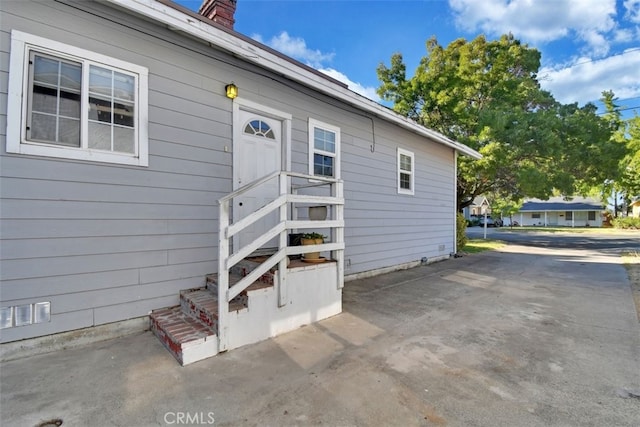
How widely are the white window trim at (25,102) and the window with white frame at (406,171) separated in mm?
5570

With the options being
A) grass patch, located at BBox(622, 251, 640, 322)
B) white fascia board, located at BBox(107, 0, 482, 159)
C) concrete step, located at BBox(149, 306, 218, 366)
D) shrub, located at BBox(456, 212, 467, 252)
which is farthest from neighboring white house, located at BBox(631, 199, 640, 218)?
concrete step, located at BBox(149, 306, 218, 366)

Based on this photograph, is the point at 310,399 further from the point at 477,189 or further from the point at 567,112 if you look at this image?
the point at 567,112

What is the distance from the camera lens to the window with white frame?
7.21 meters

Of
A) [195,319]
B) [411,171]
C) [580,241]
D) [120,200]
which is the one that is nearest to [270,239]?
[195,319]

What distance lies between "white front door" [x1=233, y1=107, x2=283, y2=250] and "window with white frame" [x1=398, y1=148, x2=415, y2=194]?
3.58m

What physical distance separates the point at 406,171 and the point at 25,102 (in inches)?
270

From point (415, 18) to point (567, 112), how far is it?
7.77 m

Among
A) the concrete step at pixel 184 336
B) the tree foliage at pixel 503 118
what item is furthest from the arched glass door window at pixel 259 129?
the tree foliage at pixel 503 118

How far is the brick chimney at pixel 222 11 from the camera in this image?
17.4 feet

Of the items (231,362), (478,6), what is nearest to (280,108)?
(231,362)

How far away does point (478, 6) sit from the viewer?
9.30 metres

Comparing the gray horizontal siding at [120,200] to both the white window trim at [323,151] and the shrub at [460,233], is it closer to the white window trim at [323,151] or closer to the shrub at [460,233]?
the white window trim at [323,151]

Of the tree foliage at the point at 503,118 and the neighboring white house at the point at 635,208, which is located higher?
the tree foliage at the point at 503,118

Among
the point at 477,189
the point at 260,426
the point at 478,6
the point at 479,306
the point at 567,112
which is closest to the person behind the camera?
the point at 260,426
